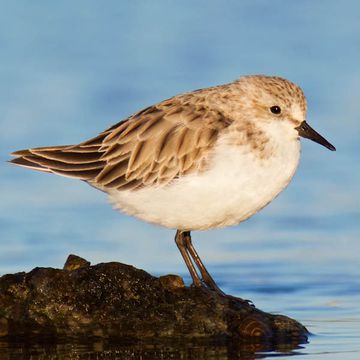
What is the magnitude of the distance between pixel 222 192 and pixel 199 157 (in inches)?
23.1

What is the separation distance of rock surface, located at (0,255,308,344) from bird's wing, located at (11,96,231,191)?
4.84 feet

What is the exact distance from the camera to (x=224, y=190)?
11.5m

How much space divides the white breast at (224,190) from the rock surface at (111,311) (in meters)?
0.91

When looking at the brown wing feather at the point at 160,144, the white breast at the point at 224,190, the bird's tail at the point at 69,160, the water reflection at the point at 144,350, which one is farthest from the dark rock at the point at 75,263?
the bird's tail at the point at 69,160

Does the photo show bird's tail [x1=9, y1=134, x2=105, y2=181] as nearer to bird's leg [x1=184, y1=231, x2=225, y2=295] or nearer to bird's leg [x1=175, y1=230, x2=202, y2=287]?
bird's leg [x1=175, y1=230, x2=202, y2=287]

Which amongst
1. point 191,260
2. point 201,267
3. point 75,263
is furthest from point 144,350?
point 191,260

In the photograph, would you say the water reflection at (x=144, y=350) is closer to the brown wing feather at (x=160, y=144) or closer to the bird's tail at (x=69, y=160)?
the brown wing feather at (x=160, y=144)

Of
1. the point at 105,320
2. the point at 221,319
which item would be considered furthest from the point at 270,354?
the point at 105,320

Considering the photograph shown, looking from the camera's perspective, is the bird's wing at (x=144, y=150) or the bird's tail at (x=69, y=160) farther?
the bird's tail at (x=69, y=160)

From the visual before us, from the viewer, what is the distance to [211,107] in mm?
12234

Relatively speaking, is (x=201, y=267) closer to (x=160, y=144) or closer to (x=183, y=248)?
(x=183, y=248)

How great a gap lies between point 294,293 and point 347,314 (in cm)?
134

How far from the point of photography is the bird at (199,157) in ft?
38.0

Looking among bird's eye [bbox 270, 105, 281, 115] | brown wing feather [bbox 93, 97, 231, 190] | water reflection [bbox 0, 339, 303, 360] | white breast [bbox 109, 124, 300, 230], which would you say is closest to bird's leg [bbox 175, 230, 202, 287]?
white breast [bbox 109, 124, 300, 230]
